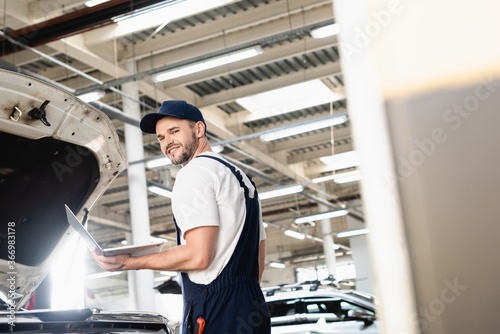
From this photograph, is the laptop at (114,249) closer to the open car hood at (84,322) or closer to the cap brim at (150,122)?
the open car hood at (84,322)

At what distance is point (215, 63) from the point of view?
835 centimetres

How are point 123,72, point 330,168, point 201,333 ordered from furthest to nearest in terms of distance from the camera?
point 330,168, point 123,72, point 201,333

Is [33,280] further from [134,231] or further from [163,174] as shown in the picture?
[163,174]

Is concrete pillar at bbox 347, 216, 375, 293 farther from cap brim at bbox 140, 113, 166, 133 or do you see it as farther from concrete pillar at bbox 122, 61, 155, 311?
cap brim at bbox 140, 113, 166, 133

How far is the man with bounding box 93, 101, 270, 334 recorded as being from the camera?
2059mm

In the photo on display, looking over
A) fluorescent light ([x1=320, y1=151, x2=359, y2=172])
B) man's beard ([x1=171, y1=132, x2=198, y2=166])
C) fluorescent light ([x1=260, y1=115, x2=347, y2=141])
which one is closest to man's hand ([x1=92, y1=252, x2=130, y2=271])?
man's beard ([x1=171, y1=132, x2=198, y2=166])

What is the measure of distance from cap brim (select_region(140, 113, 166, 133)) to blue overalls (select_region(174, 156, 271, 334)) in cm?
51

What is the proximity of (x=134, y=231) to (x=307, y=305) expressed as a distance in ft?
12.4

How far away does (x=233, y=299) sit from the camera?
2084mm

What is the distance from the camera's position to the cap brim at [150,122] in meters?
2.40

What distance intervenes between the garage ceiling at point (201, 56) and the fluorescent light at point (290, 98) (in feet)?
0.59

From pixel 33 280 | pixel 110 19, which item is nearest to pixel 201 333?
pixel 33 280

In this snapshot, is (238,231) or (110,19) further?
(110,19)

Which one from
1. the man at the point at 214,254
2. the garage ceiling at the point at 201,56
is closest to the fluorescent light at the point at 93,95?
the garage ceiling at the point at 201,56
